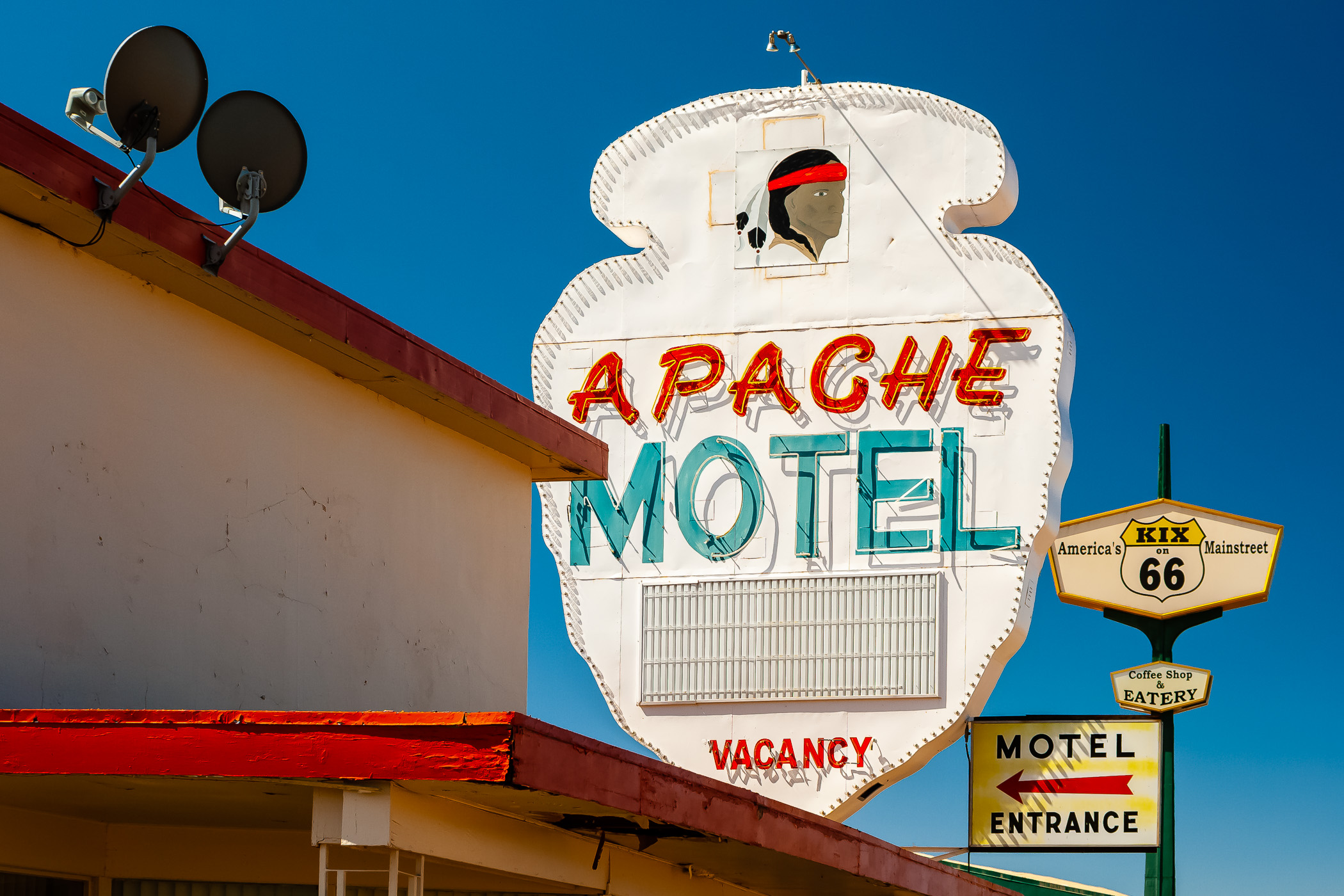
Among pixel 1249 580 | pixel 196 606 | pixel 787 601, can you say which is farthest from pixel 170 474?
pixel 1249 580

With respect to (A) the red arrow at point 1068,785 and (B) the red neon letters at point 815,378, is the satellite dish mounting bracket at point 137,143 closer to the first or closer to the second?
(B) the red neon letters at point 815,378

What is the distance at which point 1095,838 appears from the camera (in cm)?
1708

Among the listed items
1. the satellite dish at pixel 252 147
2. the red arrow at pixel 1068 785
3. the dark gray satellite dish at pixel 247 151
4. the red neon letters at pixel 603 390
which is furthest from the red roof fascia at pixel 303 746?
the red arrow at pixel 1068 785

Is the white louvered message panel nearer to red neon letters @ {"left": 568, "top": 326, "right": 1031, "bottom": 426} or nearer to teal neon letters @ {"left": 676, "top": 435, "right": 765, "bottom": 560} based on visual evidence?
teal neon letters @ {"left": 676, "top": 435, "right": 765, "bottom": 560}

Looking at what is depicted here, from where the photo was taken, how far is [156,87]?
305 inches

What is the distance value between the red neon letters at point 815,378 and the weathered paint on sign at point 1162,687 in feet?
12.8

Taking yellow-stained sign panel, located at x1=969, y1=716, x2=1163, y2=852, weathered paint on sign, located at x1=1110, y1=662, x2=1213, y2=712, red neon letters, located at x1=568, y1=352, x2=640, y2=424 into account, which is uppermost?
red neon letters, located at x1=568, y1=352, x2=640, y2=424

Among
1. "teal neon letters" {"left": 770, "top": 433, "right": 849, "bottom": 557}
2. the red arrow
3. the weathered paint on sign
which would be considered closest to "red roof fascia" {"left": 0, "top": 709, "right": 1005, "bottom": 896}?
"teal neon letters" {"left": 770, "top": 433, "right": 849, "bottom": 557}

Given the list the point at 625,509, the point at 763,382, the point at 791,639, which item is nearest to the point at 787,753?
the point at 791,639

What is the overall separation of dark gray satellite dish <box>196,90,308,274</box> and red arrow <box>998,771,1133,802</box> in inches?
418

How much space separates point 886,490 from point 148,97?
10.0m

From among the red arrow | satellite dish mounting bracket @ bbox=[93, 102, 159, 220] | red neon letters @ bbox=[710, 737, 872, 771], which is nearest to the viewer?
satellite dish mounting bracket @ bbox=[93, 102, 159, 220]

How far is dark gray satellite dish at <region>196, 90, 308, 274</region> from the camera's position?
339 inches

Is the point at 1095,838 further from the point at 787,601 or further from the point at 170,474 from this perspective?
the point at 170,474
